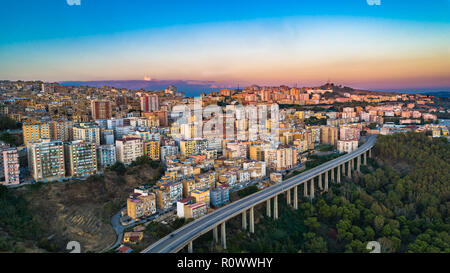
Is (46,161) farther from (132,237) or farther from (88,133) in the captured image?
(132,237)

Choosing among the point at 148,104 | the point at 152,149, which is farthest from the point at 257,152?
the point at 148,104

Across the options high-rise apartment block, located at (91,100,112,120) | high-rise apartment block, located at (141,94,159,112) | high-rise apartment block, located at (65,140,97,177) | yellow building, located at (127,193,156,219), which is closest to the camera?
yellow building, located at (127,193,156,219)

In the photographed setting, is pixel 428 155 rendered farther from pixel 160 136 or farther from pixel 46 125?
pixel 46 125

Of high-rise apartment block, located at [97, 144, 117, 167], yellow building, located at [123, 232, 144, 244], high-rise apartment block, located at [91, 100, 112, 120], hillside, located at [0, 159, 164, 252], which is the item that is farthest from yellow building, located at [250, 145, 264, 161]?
high-rise apartment block, located at [91, 100, 112, 120]

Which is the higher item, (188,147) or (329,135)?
(188,147)

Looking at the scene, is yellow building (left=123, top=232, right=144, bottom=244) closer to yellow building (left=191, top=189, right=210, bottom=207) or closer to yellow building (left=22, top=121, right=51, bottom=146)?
yellow building (left=191, top=189, right=210, bottom=207)

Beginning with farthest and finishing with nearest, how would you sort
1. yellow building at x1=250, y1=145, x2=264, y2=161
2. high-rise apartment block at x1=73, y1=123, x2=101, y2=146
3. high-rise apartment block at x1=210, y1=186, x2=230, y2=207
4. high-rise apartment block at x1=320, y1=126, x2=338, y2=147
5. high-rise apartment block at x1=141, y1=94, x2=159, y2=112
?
high-rise apartment block at x1=141, y1=94, x2=159, y2=112
high-rise apartment block at x1=320, y1=126, x2=338, y2=147
yellow building at x1=250, y1=145, x2=264, y2=161
high-rise apartment block at x1=73, y1=123, x2=101, y2=146
high-rise apartment block at x1=210, y1=186, x2=230, y2=207

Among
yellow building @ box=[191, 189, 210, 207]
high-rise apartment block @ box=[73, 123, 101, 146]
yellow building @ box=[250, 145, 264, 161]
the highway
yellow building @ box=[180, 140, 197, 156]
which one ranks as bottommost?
the highway
